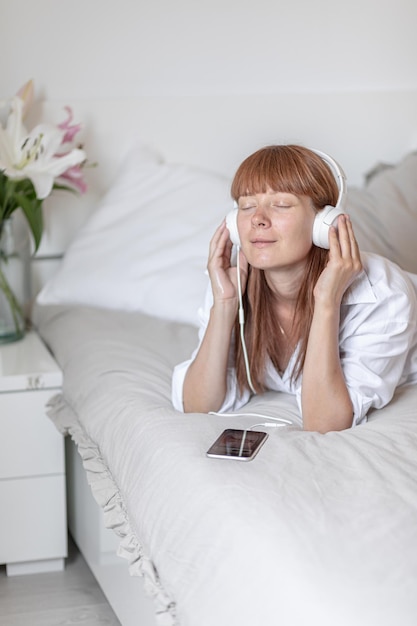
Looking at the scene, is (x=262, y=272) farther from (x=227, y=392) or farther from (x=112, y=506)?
(x=112, y=506)

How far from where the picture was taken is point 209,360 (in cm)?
169

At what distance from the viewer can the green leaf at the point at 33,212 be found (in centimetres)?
222

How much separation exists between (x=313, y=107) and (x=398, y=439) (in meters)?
1.51

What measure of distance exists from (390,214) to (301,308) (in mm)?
843

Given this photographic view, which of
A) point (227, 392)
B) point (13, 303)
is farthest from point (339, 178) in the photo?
point (13, 303)

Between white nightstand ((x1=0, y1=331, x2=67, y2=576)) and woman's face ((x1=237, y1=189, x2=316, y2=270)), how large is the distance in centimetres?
67

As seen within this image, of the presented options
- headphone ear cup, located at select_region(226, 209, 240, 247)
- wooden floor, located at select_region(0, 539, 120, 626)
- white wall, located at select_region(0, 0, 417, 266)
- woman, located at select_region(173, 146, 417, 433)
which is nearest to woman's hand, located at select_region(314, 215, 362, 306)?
woman, located at select_region(173, 146, 417, 433)

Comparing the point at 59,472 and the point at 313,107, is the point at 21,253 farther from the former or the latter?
the point at 313,107

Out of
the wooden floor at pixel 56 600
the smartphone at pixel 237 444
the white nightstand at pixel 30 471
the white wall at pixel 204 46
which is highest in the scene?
the white wall at pixel 204 46

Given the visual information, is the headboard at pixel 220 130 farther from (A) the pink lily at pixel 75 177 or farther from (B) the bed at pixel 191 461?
(A) the pink lily at pixel 75 177

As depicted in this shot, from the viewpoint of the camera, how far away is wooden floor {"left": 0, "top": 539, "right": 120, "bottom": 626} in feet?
6.24

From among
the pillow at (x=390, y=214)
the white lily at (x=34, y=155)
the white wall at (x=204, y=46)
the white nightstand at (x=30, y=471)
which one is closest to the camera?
the white nightstand at (x=30, y=471)

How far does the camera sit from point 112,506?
156cm

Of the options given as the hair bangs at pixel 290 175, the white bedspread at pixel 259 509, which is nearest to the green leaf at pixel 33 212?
the white bedspread at pixel 259 509
